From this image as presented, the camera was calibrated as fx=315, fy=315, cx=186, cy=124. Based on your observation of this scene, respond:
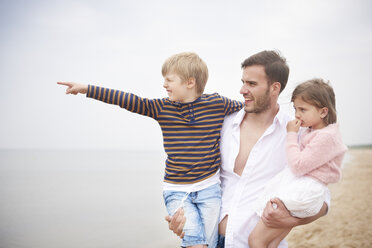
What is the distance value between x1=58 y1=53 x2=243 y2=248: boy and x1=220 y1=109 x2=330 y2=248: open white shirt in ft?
0.36

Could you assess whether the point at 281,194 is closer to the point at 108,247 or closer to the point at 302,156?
the point at 302,156

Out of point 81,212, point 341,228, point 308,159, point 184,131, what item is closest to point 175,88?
point 184,131

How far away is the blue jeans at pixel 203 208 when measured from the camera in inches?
95.2

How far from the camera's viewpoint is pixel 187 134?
8.41ft

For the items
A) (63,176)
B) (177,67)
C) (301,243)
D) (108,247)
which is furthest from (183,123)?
(63,176)

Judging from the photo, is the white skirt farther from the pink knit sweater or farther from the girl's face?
the girl's face

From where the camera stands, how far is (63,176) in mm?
19812

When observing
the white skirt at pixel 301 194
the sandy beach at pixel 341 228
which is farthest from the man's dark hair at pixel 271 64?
the sandy beach at pixel 341 228

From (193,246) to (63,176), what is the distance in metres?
19.3

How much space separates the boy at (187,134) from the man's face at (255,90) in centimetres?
31

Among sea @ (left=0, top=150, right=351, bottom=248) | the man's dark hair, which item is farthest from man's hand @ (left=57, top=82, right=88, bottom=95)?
sea @ (left=0, top=150, right=351, bottom=248)

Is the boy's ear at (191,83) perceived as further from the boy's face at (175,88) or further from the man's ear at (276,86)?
the man's ear at (276,86)

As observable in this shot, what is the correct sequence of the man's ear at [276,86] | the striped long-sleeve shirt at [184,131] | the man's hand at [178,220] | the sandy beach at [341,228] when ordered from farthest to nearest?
1. the sandy beach at [341,228]
2. the man's ear at [276,86]
3. the striped long-sleeve shirt at [184,131]
4. the man's hand at [178,220]

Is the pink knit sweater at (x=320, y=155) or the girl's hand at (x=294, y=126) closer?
the pink knit sweater at (x=320, y=155)
